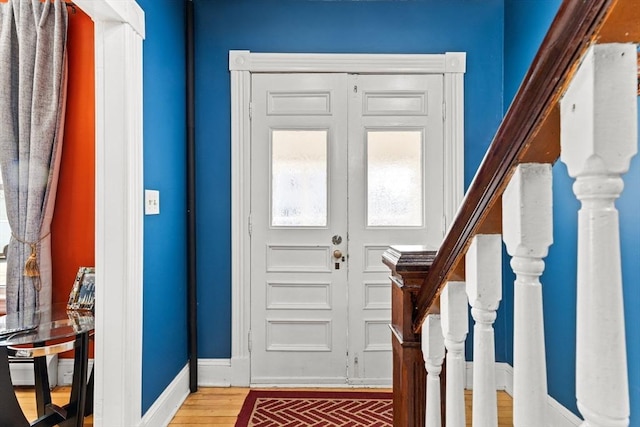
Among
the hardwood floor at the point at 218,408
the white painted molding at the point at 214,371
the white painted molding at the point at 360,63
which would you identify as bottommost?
the hardwood floor at the point at 218,408

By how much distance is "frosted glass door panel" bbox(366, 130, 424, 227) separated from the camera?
3059mm

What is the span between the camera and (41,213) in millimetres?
2785

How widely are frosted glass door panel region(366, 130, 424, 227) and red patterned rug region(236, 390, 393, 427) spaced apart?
118 centimetres

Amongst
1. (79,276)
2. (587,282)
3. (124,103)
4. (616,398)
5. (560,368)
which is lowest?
(560,368)

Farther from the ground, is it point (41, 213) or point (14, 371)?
point (41, 213)

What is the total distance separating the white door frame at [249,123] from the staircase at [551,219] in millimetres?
2315

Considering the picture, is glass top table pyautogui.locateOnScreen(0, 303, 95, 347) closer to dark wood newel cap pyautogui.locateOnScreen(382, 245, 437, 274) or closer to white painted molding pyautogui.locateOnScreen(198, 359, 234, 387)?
white painted molding pyautogui.locateOnScreen(198, 359, 234, 387)

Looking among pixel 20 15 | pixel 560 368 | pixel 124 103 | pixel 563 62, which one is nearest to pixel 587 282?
pixel 563 62

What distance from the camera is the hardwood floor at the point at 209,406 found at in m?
2.47

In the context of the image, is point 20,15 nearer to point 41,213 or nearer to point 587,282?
point 41,213

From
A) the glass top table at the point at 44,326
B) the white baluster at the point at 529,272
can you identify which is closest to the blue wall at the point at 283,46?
the glass top table at the point at 44,326

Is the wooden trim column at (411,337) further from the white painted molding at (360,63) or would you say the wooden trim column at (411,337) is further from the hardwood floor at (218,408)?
the white painted molding at (360,63)

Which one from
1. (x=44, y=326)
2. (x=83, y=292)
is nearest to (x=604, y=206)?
(x=44, y=326)

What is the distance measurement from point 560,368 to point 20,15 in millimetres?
3834
